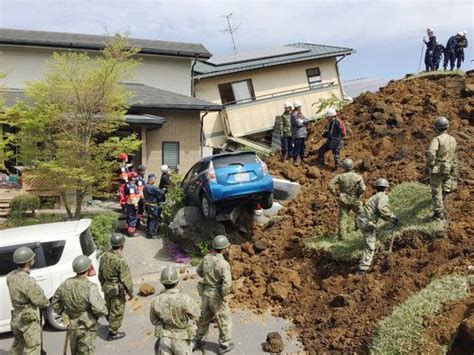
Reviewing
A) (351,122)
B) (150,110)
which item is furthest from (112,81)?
(351,122)

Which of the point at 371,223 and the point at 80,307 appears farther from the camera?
the point at 371,223

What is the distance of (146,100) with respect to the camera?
16.4 meters

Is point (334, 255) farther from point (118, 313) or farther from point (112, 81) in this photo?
point (112, 81)

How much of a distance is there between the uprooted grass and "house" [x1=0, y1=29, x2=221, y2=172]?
7.82 m

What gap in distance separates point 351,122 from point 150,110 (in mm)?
7194

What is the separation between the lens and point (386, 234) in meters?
8.88

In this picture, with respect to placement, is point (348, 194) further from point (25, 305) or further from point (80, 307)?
point (25, 305)

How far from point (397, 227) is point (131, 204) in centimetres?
663

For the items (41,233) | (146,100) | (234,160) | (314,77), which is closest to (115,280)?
(41,233)

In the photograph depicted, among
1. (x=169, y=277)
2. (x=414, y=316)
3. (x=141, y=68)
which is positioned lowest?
(x=414, y=316)

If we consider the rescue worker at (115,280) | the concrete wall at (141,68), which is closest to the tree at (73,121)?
the rescue worker at (115,280)

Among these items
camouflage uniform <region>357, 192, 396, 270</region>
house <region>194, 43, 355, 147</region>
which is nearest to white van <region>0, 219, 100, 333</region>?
camouflage uniform <region>357, 192, 396, 270</region>

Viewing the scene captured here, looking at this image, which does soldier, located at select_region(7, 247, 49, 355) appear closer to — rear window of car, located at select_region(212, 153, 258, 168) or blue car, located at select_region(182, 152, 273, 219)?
blue car, located at select_region(182, 152, 273, 219)

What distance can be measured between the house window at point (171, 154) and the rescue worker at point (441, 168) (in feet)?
34.1
